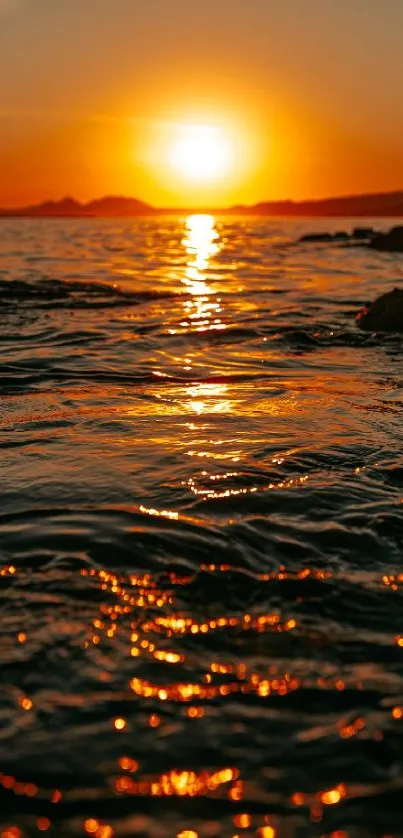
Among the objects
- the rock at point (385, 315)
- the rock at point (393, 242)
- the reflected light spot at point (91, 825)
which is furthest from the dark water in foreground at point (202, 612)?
the rock at point (393, 242)

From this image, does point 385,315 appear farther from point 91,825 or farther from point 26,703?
point 91,825

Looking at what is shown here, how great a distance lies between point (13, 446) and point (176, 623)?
347 centimetres

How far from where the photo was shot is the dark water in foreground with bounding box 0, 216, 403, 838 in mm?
2730

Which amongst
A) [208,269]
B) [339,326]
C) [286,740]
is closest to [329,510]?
[286,740]

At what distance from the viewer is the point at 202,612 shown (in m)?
3.89

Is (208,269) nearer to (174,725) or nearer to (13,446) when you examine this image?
(13,446)

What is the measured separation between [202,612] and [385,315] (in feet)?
39.3

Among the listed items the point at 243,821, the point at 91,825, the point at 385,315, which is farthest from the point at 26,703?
the point at 385,315

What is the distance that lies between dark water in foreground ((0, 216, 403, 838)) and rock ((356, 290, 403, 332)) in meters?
5.52

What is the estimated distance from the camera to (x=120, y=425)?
7.62 metres

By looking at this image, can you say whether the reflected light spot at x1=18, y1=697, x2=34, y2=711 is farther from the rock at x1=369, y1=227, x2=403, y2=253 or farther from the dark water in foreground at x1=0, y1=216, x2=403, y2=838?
the rock at x1=369, y1=227, x2=403, y2=253

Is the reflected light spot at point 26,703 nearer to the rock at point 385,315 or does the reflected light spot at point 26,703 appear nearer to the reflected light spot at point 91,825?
the reflected light spot at point 91,825

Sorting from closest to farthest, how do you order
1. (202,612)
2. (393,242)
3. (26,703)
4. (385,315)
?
1. (26,703)
2. (202,612)
3. (385,315)
4. (393,242)

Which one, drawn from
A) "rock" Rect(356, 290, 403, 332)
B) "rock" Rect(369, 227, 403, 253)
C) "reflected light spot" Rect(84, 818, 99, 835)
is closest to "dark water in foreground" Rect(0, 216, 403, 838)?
"reflected light spot" Rect(84, 818, 99, 835)
